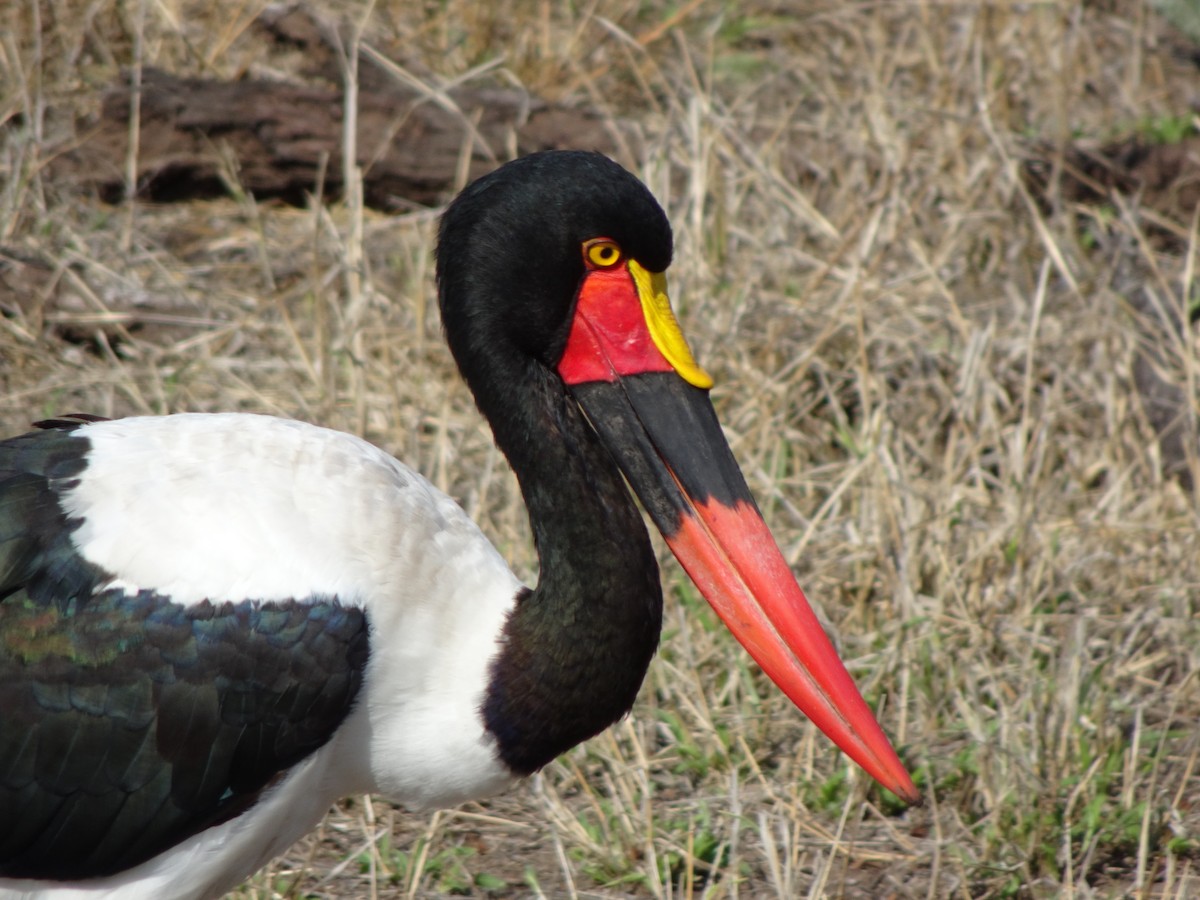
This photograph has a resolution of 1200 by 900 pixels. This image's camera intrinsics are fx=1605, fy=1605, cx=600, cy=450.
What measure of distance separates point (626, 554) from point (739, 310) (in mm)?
2075

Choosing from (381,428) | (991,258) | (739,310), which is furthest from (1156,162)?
(381,428)

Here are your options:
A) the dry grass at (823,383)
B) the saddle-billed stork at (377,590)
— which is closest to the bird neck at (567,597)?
the saddle-billed stork at (377,590)

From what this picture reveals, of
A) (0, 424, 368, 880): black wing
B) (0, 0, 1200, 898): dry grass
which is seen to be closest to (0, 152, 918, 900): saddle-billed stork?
(0, 424, 368, 880): black wing

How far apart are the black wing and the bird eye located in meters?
0.80

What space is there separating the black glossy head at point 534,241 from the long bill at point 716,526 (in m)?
0.09

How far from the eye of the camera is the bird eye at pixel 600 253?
9.91 ft

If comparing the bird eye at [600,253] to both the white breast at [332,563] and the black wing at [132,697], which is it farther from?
the black wing at [132,697]

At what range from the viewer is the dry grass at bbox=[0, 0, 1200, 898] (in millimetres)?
3584

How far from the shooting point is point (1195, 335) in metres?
5.01

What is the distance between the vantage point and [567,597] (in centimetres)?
300

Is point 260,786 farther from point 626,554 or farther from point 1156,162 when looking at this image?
point 1156,162

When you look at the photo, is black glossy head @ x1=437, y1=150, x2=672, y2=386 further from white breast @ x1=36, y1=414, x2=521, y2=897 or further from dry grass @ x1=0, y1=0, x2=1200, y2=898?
dry grass @ x1=0, y1=0, x2=1200, y2=898

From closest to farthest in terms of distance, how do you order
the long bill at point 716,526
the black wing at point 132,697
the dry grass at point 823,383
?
the black wing at point 132,697 < the long bill at point 716,526 < the dry grass at point 823,383

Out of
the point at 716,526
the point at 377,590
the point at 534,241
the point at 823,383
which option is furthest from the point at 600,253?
the point at 823,383
